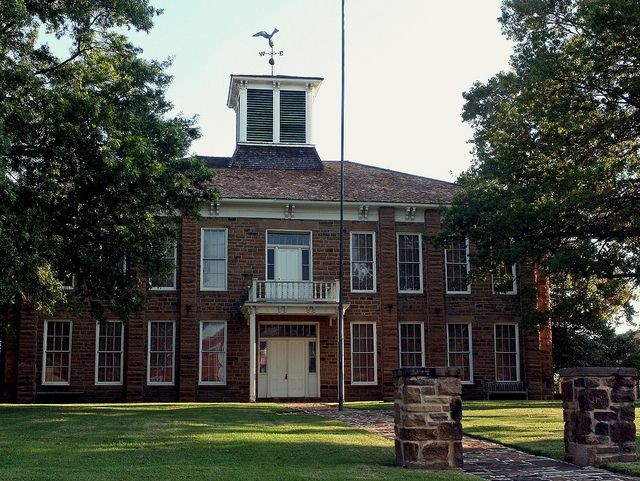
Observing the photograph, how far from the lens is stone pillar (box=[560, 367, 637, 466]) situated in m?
11.7

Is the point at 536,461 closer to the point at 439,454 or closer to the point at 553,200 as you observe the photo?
the point at 439,454

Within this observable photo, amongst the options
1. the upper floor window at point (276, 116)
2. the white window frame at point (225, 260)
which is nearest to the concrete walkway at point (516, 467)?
the white window frame at point (225, 260)

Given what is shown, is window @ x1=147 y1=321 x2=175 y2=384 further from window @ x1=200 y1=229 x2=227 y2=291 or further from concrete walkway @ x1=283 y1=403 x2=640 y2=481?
concrete walkway @ x1=283 y1=403 x2=640 y2=481

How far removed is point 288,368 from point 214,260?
4.72 metres

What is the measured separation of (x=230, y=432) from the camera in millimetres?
15820

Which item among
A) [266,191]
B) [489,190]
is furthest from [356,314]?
[489,190]

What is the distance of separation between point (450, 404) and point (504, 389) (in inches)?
882

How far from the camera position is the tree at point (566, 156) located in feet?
68.3

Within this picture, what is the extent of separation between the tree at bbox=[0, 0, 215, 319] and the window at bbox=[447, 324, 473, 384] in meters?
13.0

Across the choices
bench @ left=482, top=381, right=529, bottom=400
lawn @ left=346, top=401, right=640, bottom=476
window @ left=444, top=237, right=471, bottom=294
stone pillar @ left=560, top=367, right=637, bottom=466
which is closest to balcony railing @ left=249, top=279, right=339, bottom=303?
window @ left=444, top=237, right=471, bottom=294

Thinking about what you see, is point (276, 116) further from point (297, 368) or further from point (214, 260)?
point (297, 368)

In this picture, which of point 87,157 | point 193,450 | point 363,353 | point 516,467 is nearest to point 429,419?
point 516,467

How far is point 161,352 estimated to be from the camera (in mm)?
31609

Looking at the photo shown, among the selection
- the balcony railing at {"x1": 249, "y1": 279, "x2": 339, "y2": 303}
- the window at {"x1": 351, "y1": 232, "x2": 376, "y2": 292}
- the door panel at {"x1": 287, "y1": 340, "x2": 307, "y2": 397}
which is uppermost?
the window at {"x1": 351, "y1": 232, "x2": 376, "y2": 292}
